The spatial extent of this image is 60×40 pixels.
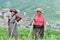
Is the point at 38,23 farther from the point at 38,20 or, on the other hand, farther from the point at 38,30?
the point at 38,30

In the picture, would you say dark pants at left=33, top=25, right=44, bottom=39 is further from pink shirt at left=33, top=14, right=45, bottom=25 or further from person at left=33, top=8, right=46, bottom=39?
pink shirt at left=33, top=14, right=45, bottom=25

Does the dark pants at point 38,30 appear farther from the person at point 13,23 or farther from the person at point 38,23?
the person at point 13,23

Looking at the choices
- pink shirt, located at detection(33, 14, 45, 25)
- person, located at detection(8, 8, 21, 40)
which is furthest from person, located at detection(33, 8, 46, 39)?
person, located at detection(8, 8, 21, 40)

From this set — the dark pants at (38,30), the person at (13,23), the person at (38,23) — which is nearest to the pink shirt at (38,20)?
the person at (38,23)

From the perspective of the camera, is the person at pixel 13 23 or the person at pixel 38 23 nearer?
the person at pixel 13 23

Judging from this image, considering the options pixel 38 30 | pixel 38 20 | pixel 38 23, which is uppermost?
→ pixel 38 20

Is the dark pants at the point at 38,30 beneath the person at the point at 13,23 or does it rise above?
beneath


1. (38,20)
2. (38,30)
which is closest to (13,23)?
(38,20)

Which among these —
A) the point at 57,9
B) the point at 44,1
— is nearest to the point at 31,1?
the point at 44,1

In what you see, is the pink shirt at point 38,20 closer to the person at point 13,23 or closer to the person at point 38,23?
the person at point 38,23

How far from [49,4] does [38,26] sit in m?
136

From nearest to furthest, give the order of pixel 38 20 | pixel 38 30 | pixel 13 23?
pixel 13 23 < pixel 38 20 < pixel 38 30

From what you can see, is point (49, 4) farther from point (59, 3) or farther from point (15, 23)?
point (15, 23)

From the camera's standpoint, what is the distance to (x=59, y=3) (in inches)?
5374
